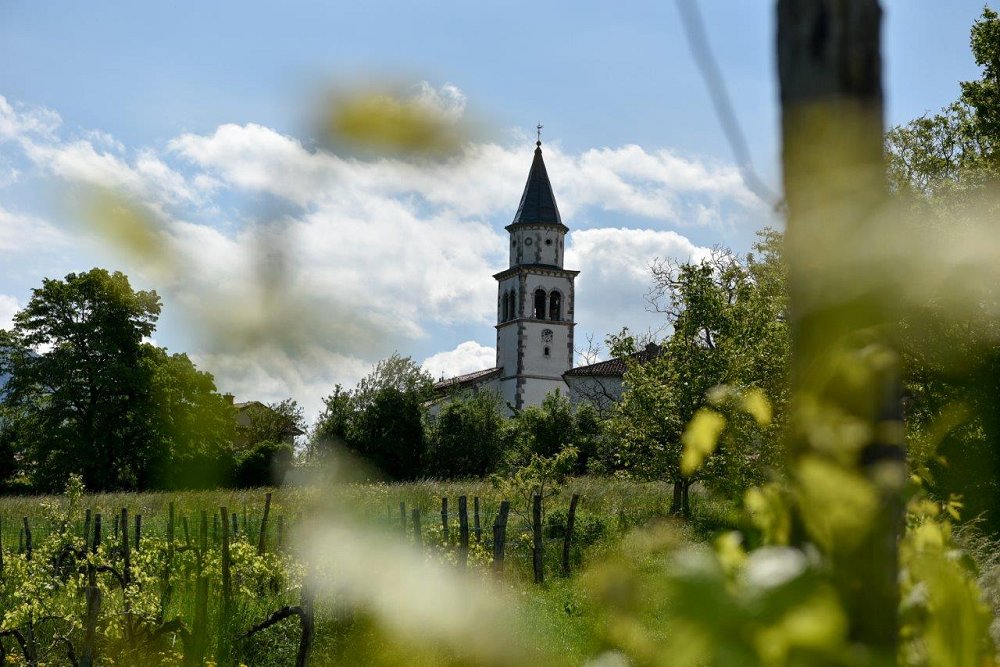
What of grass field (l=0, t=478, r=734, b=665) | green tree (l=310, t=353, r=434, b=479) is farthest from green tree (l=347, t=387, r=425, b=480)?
grass field (l=0, t=478, r=734, b=665)

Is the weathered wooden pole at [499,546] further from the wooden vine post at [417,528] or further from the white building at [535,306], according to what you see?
the white building at [535,306]

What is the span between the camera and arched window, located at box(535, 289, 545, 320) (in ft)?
183

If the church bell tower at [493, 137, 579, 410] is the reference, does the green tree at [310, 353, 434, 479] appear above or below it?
below

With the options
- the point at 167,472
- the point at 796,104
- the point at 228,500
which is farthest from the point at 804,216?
the point at 167,472

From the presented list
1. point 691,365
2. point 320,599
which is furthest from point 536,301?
point 320,599

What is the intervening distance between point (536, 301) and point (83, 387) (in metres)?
29.1

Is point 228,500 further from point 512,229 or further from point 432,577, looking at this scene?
point 512,229

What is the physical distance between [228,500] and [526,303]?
33.6 meters

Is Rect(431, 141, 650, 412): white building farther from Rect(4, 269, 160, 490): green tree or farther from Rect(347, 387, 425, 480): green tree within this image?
Rect(4, 269, 160, 490): green tree

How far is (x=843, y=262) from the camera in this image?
1.22 meters

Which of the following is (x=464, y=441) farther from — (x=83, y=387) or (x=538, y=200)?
(x=538, y=200)

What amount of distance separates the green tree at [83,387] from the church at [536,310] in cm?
2316

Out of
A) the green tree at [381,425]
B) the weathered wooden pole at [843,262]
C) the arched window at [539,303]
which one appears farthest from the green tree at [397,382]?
the weathered wooden pole at [843,262]

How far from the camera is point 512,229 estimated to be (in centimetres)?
5709
